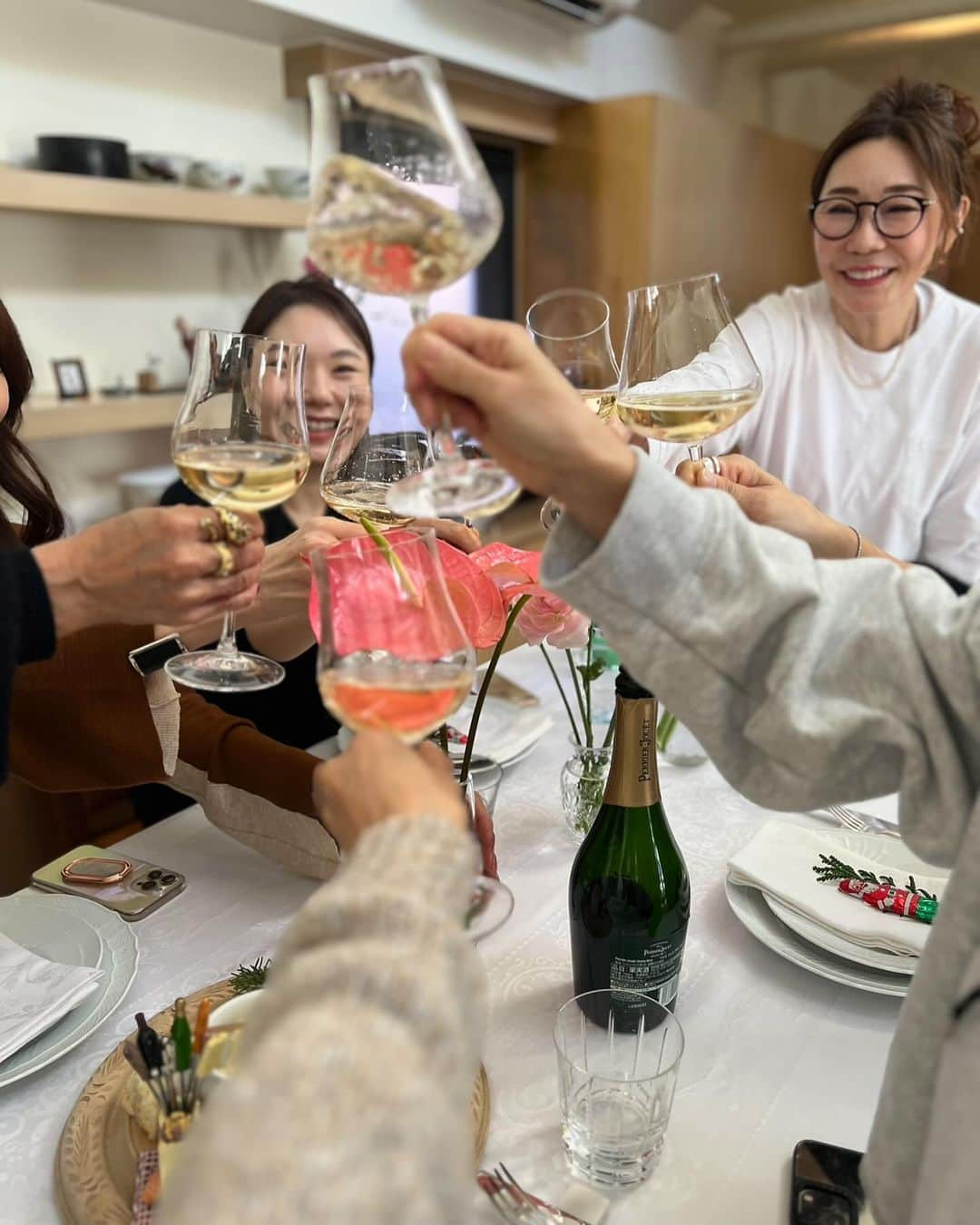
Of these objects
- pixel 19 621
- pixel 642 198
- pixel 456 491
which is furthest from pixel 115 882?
pixel 642 198

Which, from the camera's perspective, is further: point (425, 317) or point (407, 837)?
point (425, 317)

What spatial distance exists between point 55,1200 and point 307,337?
1.56 metres

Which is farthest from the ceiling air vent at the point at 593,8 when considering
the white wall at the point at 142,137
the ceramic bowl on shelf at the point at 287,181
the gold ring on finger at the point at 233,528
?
the gold ring on finger at the point at 233,528

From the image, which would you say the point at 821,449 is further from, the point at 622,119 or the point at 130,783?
the point at 622,119

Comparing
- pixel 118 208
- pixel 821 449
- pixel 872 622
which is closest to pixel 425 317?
pixel 872 622

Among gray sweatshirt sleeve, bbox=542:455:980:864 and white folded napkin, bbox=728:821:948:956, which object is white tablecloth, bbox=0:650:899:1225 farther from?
gray sweatshirt sleeve, bbox=542:455:980:864

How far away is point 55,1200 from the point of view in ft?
2.37

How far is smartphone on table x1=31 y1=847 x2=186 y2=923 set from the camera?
3.50 feet

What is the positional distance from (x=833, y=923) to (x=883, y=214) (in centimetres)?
151

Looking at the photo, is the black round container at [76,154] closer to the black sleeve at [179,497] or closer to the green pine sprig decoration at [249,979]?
the black sleeve at [179,497]

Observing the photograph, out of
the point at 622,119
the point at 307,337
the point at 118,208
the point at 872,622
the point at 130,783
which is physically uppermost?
the point at 622,119

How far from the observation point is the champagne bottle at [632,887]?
87 centimetres

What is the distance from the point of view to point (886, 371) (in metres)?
2.13

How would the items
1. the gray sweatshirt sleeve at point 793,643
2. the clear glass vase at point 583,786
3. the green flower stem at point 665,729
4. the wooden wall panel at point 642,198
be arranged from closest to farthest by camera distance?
the gray sweatshirt sleeve at point 793,643 → the clear glass vase at point 583,786 → the green flower stem at point 665,729 → the wooden wall panel at point 642,198
